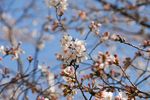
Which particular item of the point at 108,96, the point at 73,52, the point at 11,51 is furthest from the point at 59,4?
the point at 108,96

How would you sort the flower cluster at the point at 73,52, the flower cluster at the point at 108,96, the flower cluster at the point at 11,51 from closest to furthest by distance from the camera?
the flower cluster at the point at 108,96, the flower cluster at the point at 73,52, the flower cluster at the point at 11,51

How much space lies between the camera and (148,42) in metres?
3.11

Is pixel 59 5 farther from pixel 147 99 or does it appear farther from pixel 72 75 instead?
pixel 147 99

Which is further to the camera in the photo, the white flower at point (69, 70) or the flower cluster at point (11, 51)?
the flower cluster at point (11, 51)

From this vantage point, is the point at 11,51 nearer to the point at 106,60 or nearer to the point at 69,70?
the point at 69,70

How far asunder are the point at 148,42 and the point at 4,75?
134cm

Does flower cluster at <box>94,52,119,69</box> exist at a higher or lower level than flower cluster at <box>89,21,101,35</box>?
lower

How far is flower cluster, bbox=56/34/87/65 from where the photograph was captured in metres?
2.71

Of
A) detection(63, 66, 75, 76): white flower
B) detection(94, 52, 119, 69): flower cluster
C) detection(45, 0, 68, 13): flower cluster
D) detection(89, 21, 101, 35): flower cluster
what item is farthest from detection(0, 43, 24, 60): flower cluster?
detection(94, 52, 119, 69): flower cluster

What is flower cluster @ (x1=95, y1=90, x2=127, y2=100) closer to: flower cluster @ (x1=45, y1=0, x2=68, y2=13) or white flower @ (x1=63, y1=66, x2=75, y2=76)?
white flower @ (x1=63, y1=66, x2=75, y2=76)

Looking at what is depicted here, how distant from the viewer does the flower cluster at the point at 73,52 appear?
8.89 feet

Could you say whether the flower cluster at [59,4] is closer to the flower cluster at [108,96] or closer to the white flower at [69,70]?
the white flower at [69,70]

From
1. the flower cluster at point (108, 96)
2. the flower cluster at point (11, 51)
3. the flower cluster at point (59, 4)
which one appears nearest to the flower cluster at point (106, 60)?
the flower cluster at point (108, 96)

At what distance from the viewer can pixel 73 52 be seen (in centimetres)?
273
